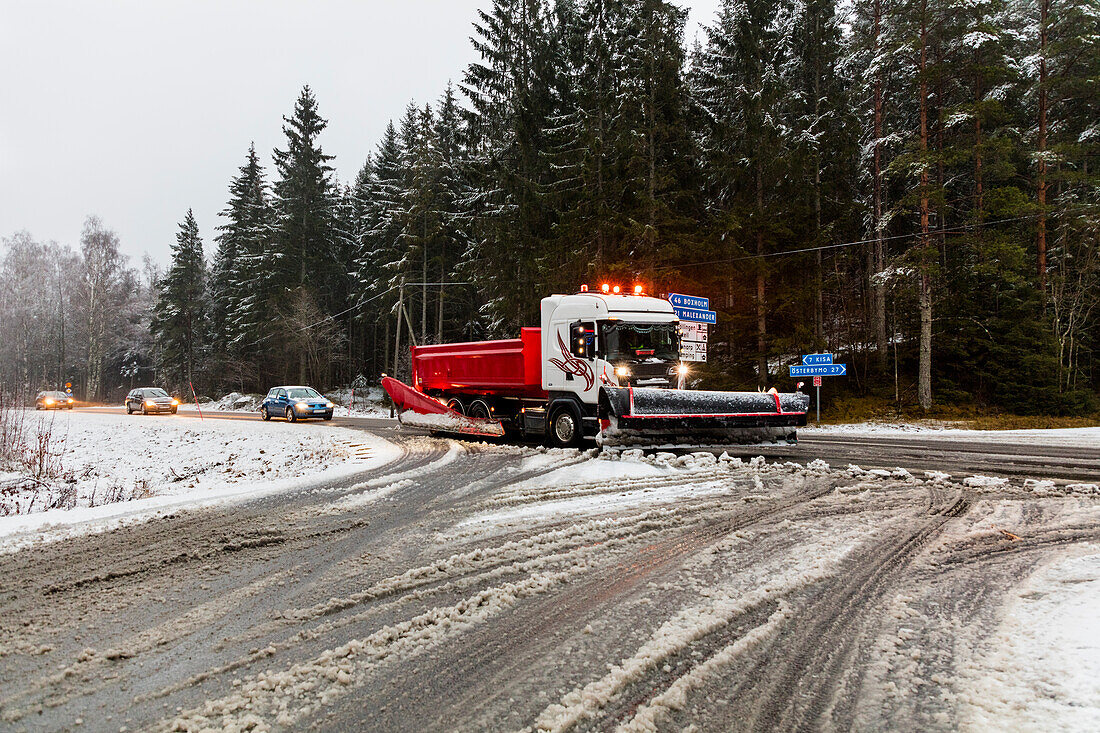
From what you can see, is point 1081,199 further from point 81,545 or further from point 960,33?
point 81,545

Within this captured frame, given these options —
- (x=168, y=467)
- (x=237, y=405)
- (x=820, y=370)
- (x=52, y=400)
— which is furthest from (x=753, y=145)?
(x=52, y=400)

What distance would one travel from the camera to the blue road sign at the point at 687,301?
18.6 meters

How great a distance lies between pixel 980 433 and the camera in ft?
52.7

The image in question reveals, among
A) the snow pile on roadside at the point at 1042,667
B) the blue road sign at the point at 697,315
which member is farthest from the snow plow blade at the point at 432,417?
the snow pile on roadside at the point at 1042,667

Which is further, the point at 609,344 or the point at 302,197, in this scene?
the point at 302,197

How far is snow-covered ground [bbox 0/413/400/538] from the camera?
7086 mm

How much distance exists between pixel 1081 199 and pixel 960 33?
34.8 feet

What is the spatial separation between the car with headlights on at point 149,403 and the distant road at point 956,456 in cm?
3170

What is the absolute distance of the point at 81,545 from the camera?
16.8 feet

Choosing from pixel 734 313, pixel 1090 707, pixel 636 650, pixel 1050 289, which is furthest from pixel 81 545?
pixel 1050 289

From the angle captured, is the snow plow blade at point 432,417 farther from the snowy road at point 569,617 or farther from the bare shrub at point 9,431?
the bare shrub at point 9,431

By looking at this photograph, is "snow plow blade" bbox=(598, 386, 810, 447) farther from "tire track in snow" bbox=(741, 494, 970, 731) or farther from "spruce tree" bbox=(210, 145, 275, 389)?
"spruce tree" bbox=(210, 145, 275, 389)

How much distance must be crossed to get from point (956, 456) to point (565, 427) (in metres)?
Answer: 7.73

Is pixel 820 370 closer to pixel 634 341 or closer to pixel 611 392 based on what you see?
pixel 634 341
